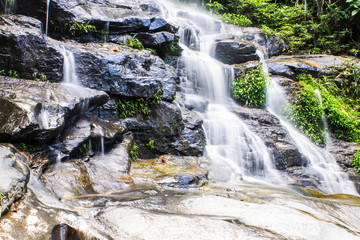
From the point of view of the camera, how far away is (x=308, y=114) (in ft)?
30.5

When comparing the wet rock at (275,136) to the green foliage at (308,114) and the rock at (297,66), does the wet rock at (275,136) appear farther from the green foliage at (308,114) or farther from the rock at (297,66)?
the rock at (297,66)

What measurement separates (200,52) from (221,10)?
770 centimetres

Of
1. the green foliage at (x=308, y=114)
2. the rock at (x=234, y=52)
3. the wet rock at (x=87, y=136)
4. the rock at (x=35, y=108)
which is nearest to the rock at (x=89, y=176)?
the wet rock at (x=87, y=136)

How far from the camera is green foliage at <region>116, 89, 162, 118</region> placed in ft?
20.2

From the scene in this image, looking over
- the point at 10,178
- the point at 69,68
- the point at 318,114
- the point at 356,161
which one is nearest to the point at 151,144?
the point at 69,68

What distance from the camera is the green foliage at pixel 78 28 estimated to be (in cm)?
695

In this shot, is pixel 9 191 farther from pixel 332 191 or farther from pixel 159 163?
pixel 332 191

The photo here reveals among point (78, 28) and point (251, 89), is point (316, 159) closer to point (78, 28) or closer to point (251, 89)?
point (251, 89)

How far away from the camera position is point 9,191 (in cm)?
237

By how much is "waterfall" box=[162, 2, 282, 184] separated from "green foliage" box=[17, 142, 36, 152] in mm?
3438

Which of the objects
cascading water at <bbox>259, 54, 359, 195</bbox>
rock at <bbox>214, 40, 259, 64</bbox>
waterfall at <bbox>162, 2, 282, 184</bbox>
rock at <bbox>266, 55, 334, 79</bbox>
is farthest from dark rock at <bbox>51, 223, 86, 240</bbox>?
rock at <bbox>266, 55, 334, 79</bbox>

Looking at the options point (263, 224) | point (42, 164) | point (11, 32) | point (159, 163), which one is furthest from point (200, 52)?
point (263, 224)

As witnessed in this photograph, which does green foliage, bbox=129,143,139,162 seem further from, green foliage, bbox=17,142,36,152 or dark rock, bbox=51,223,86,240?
dark rock, bbox=51,223,86,240

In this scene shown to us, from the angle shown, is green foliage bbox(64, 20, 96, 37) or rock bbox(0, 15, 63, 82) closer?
rock bbox(0, 15, 63, 82)
